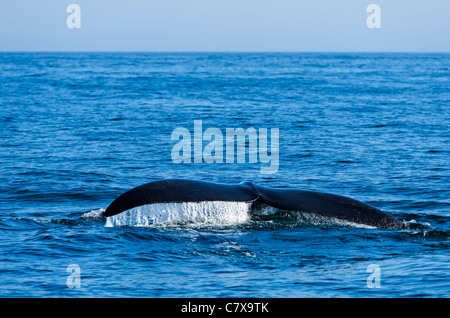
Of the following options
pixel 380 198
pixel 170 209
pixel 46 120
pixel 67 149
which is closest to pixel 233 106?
pixel 46 120

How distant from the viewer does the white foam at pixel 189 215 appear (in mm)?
8516

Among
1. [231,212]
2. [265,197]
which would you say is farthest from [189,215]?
[265,197]

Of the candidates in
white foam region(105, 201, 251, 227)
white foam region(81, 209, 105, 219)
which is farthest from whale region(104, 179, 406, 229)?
white foam region(81, 209, 105, 219)

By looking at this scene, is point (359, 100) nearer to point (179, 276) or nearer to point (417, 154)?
point (417, 154)

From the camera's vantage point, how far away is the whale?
24.3ft

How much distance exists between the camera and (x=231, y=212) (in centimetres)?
864

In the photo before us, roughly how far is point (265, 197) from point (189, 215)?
1.82 m

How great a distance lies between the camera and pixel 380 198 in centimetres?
1230

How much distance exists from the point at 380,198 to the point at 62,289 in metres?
7.04

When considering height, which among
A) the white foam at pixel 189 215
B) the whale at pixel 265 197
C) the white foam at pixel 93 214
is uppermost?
the whale at pixel 265 197

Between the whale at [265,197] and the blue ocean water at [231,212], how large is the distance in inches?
20.2

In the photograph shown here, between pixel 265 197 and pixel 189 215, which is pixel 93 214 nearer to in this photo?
pixel 189 215

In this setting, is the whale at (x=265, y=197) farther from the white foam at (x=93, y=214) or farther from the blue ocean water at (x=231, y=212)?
the white foam at (x=93, y=214)

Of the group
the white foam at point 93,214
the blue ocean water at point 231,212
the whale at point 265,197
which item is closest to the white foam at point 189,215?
the blue ocean water at point 231,212
